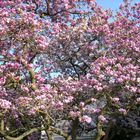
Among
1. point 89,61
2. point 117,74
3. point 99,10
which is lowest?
point 117,74

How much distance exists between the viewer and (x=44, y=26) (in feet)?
41.8

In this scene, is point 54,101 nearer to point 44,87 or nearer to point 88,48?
point 44,87

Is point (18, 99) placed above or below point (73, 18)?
below

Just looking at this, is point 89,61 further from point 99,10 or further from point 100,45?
point 99,10

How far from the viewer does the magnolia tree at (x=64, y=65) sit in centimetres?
1084

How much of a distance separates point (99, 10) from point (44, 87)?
4.76m

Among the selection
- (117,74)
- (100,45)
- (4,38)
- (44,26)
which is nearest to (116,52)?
(100,45)

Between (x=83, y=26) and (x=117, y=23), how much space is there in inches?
51.0

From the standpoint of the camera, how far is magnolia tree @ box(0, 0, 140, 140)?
35.6 feet

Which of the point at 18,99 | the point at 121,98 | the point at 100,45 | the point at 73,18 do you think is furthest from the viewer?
the point at 73,18

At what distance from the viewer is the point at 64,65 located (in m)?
14.3

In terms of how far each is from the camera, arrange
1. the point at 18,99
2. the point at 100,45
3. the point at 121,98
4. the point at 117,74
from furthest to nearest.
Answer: the point at 100,45 < the point at 121,98 < the point at 117,74 < the point at 18,99

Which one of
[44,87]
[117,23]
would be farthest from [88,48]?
[44,87]

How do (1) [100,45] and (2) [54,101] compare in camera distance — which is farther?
(1) [100,45]
